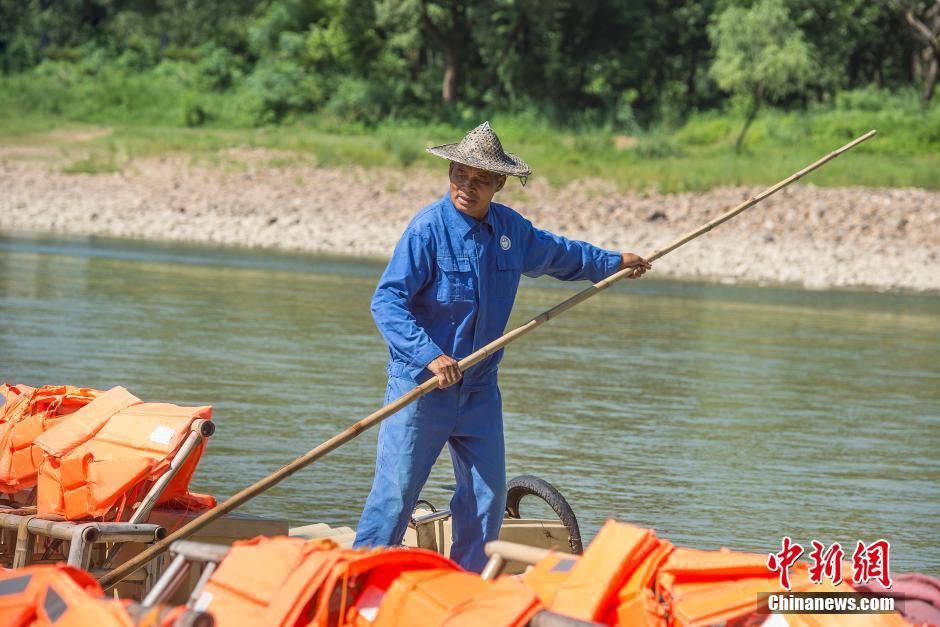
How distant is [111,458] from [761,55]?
30719 millimetres

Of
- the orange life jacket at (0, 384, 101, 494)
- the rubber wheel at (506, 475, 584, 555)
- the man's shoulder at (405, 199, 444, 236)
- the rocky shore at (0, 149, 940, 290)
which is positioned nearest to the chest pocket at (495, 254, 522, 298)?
the man's shoulder at (405, 199, 444, 236)

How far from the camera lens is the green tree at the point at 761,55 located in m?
32.8

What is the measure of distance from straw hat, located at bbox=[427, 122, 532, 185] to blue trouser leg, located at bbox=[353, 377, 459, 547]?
2.63 ft

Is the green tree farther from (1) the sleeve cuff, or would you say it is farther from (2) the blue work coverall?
(1) the sleeve cuff

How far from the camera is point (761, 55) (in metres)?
34.0

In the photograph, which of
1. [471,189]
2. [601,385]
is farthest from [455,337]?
[601,385]

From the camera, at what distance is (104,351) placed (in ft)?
41.4

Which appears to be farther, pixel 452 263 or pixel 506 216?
pixel 506 216

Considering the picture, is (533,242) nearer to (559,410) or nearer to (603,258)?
(603,258)

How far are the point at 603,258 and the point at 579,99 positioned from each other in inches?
1418

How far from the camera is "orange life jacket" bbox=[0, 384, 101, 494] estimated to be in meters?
5.46

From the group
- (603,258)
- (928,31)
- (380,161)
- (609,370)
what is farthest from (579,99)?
(603,258)

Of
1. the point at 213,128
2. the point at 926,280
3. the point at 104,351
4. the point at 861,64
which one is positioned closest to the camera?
the point at 104,351

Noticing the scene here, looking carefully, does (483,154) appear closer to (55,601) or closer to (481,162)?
(481,162)
